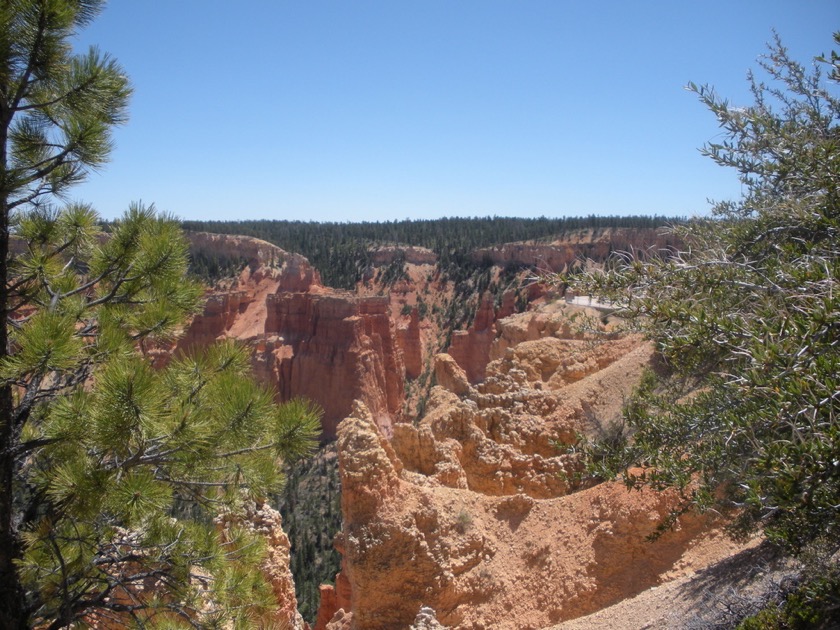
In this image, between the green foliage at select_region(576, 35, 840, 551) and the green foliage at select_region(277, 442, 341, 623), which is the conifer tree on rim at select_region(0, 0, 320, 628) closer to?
the green foliage at select_region(576, 35, 840, 551)

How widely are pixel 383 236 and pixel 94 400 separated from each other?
66.2m

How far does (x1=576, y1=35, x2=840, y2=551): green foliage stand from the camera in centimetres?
290

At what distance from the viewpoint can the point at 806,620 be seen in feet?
12.5

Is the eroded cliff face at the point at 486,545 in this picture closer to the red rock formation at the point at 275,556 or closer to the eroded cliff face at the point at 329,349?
the red rock formation at the point at 275,556

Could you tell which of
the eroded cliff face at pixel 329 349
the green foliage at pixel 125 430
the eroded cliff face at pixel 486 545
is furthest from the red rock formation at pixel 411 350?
the green foliage at pixel 125 430

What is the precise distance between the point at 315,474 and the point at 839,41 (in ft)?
88.0

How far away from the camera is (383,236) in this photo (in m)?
68.9

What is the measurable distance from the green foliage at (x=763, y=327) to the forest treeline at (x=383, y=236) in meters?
49.8

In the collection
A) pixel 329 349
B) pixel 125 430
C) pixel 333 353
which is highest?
pixel 125 430

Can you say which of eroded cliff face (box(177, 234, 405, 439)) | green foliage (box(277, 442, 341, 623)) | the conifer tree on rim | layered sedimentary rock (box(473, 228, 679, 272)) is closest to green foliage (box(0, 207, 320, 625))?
the conifer tree on rim

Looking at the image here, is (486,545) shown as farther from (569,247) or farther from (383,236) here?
(383,236)

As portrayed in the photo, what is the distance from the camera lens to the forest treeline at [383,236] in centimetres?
5719

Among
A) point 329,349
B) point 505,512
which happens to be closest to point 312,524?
point 329,349

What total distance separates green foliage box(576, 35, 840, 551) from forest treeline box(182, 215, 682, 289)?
163ft
